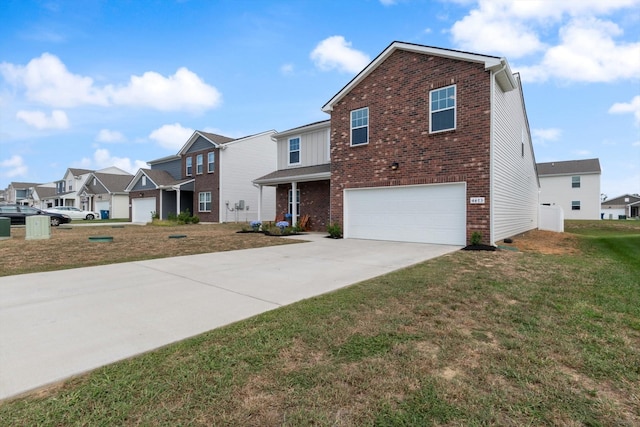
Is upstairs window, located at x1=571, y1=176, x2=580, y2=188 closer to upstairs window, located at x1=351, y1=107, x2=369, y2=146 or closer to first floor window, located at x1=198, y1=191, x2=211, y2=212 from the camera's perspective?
upstairs window, located at x1=351, y1=107, x2=369, y2=146

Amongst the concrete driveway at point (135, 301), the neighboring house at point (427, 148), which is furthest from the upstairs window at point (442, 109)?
the concrete driveway at point (135, 301)

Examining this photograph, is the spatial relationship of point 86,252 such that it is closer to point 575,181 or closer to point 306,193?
point 306,193

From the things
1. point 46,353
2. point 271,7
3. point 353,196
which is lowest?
point 46,353

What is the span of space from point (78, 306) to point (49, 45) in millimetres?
13575

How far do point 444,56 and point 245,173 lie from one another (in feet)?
58.6

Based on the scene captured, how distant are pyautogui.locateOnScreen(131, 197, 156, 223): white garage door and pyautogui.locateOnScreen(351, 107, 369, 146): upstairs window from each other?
21.3 m

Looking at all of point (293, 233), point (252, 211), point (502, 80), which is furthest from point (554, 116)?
point (252, 211)

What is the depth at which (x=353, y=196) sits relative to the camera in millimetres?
13156

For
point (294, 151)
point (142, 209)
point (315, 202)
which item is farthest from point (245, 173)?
point (142, 209)

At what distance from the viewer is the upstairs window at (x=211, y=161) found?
24.2m

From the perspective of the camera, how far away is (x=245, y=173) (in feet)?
82.4

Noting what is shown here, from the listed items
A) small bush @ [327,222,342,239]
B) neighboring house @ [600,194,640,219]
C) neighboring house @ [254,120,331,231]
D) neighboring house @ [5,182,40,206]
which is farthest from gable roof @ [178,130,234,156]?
neighboring house @ [600,194,640,219]

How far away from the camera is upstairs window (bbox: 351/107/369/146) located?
1259 cm

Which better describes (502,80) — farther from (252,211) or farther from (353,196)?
(252,211)
